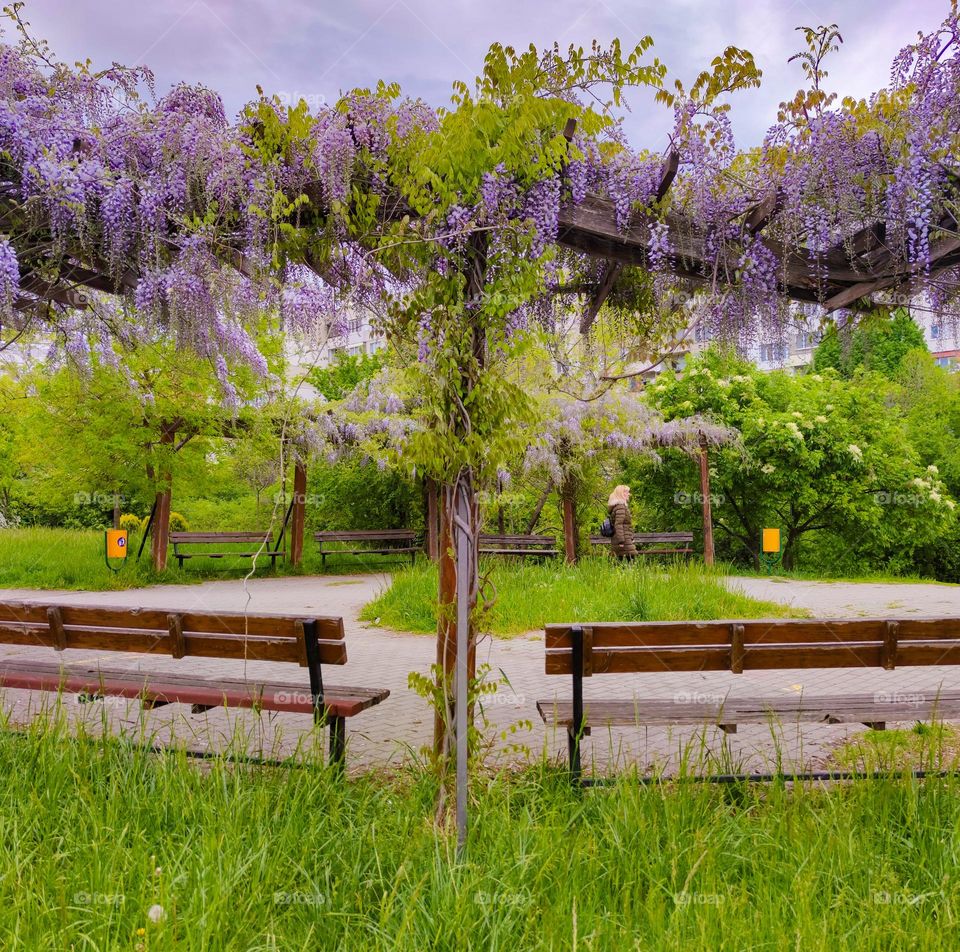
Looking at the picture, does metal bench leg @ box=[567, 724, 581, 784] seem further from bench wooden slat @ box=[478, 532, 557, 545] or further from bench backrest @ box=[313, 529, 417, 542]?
bench backrest @ box=[313, 529, 417, 542]

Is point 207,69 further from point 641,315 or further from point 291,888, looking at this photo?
point 291,888

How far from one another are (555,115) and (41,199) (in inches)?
113

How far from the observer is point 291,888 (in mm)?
2463

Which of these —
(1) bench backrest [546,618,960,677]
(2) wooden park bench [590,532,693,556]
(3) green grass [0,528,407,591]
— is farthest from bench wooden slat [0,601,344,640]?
(2) wooden park bench [590,532,693,556]

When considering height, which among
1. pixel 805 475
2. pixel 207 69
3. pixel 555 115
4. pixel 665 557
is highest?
pixel 207 69

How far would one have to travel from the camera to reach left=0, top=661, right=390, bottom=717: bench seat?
3.62 m

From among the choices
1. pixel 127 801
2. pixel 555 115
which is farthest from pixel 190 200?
pixel 127 801

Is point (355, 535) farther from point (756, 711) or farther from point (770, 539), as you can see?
point (756, 711)

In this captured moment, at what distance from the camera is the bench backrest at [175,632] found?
3.71 metres

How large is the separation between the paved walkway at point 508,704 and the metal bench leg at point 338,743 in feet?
0.70

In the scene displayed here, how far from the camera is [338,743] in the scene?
138 inches

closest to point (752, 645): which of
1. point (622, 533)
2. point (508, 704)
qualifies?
point (508, 704)

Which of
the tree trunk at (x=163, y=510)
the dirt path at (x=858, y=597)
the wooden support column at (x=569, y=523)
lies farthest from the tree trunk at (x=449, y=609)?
the tree trunk at (x=163, y=510)

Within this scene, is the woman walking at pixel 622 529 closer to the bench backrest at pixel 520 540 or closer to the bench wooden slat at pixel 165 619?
the bench backrest at pixel 520 540
